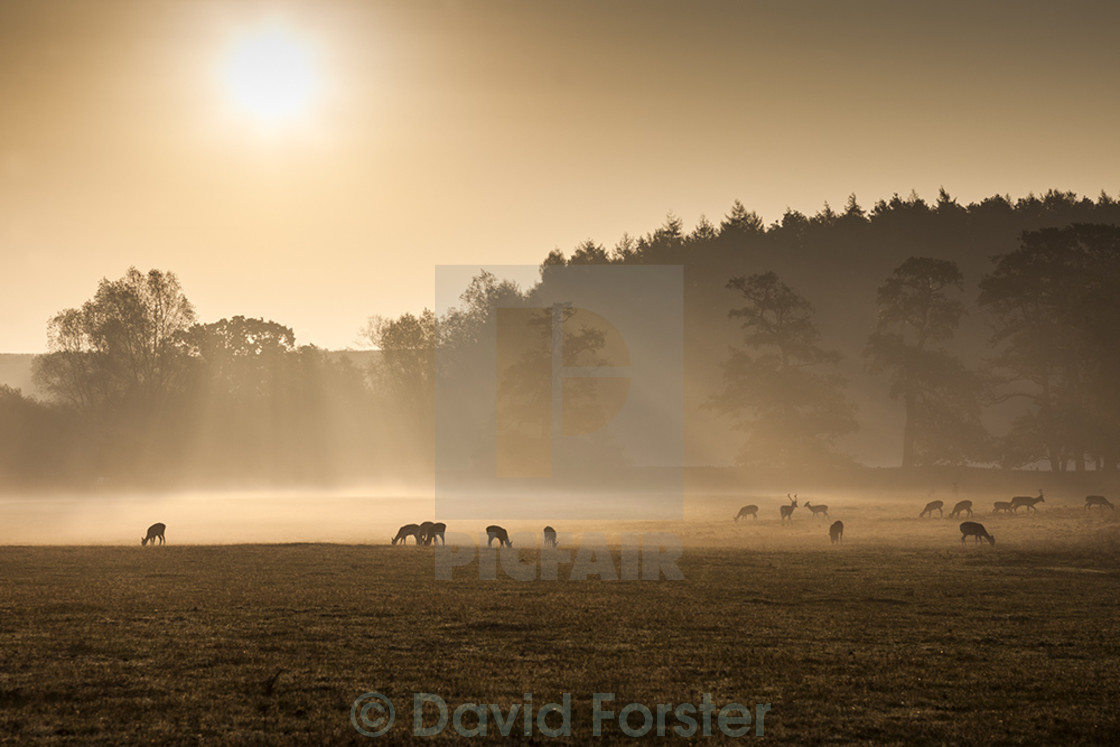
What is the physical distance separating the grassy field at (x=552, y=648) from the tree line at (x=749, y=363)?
5289cm

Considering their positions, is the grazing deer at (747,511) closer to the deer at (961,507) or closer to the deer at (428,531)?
the deer at (961,507)

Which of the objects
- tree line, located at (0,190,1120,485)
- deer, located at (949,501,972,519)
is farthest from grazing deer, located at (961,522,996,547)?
tree line, located at (0,190,1120,485)

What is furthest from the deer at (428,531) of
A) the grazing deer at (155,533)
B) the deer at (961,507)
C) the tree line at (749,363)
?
the tree line at (749,363)

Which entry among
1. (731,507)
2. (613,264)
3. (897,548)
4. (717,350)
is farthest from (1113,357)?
(613,264)

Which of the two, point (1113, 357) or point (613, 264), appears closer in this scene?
point (1113, 357)

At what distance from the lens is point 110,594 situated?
22.7 metres

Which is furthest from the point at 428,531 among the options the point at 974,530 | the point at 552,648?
the point at 974,530

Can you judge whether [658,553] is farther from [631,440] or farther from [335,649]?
[631,440]

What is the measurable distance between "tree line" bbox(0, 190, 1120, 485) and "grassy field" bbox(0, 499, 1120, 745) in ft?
174

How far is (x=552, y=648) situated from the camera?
661 inches

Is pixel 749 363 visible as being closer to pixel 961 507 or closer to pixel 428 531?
pixel 961 507

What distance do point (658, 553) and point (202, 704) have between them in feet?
83.4

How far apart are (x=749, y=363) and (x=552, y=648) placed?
75248mm

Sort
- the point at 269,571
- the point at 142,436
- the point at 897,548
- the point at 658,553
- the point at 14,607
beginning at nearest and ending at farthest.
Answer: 1. the point at 14,607
2. the point at 269,571
3. the point at 658,553
4. the point at 897,548
5. the point at 142,436
